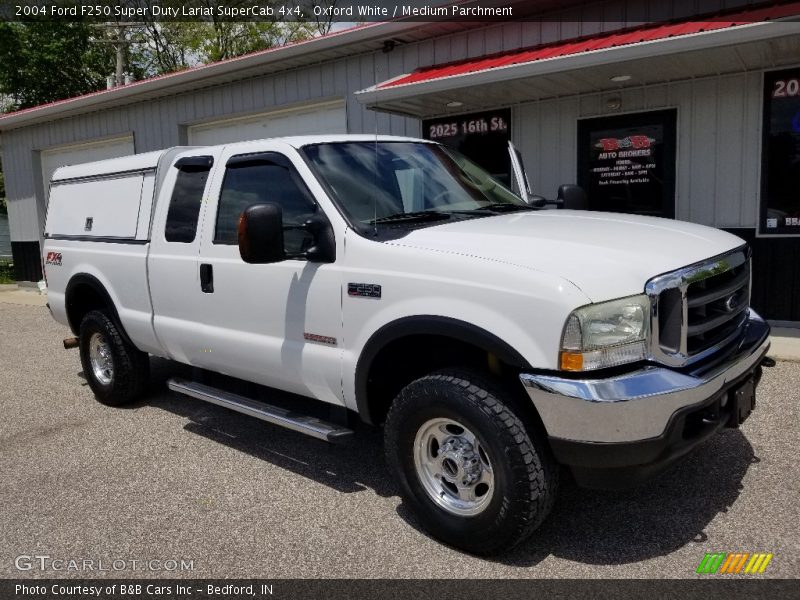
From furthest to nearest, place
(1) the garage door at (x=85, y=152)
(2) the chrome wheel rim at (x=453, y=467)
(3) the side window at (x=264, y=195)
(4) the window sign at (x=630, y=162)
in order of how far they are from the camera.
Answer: (1) the garage door at (x=85, y=152)
(4) the window sign at (x=630, y=162)
(3) the side window at (x=264, y=195)
(2) the chrome wheel rim at (x=453, y=467)

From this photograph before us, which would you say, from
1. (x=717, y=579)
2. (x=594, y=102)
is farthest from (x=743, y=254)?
(x=594, y=102)

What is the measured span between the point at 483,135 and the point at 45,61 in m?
24.1

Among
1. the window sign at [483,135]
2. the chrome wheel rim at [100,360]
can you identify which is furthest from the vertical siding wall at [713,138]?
the chrome wheel rim at [100,360]

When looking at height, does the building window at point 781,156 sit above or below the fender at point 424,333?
above

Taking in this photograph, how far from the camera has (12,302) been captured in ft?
43.7

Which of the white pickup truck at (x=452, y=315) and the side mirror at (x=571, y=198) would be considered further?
the side mirror at (x=571, y=198)

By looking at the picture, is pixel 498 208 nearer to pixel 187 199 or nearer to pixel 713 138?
pixel 187 199

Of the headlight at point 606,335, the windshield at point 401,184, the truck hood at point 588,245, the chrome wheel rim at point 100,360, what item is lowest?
the chrome wheel rim at point 100,360

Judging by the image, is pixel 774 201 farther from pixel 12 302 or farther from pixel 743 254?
pixel 12 302

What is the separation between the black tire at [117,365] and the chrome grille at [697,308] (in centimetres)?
417

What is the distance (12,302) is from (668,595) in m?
13.7

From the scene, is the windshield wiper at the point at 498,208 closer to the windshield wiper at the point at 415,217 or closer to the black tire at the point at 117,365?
the windshield wiper at the point at 415,217

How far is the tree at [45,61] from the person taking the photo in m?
25.9

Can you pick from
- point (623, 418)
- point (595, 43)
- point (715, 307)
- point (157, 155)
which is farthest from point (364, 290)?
point (595, 43)
